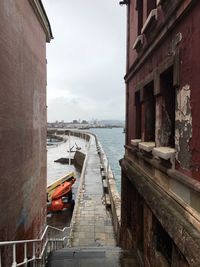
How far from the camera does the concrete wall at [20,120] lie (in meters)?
6.53

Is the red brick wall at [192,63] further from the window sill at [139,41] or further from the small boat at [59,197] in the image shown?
the small boat at [59,197]

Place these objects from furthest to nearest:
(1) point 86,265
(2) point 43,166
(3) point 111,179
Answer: (3) point 111,179 → (2) point 43,166 → (1) point 86,265

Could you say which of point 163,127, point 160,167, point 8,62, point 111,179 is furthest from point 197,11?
point 111,179

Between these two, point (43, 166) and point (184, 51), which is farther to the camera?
point (43, 166)

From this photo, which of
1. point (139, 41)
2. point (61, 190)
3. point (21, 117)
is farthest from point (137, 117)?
point (61, 190)

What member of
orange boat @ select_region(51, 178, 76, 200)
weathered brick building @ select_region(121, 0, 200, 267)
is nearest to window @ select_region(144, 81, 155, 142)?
weathered brick building @ select_region(121, 0, 200, 267)

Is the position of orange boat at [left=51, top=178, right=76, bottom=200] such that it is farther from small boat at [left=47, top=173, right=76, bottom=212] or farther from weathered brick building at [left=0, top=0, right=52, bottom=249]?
weathered brick building at [left=0, top=0, right=52, bottom=249]

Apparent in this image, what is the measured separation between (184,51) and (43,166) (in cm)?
834

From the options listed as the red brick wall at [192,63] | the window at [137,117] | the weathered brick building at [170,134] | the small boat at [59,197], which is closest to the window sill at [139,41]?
the weathered brick building at [170,134]

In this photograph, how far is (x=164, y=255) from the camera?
5.91m

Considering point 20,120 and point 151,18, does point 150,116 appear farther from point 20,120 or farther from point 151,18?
point 20,120

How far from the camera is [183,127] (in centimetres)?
463

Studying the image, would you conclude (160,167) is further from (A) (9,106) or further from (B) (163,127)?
(A) (9,106)

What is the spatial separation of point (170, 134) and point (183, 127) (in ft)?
3.61
